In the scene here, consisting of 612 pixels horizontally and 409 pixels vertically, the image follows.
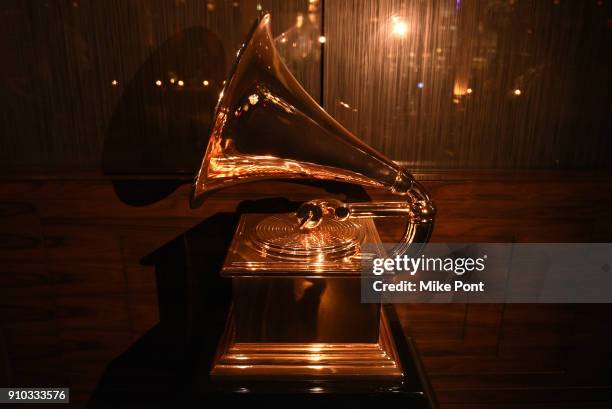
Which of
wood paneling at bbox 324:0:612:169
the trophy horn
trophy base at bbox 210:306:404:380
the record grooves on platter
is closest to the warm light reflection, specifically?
wood paneling at bbox 324:0:612:169

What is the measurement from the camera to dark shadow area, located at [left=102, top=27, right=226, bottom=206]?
34.0 inches

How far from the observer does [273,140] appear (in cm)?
66

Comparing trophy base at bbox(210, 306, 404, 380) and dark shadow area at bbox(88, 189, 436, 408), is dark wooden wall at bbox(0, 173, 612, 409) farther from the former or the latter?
trophy base at bbox(210, 306, 404, 380)

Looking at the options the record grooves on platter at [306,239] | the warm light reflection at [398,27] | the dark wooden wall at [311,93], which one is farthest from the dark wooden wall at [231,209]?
the warm light reflection at [398,27]

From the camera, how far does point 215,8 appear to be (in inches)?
33.1

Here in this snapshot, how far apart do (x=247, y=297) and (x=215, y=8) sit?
1.96ft

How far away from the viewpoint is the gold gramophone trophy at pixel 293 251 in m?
0.65

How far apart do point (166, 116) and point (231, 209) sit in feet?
0.83

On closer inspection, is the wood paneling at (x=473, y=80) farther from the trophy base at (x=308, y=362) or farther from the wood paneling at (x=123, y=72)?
the trophy base at (x=308, y=362)

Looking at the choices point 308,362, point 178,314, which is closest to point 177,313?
point 178,314

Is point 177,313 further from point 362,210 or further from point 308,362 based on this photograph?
point 362,210

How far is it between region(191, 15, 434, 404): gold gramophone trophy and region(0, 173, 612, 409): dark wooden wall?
0.81 feet

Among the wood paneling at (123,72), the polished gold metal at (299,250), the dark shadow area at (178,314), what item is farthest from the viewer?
the dark shadow area at (178,314)

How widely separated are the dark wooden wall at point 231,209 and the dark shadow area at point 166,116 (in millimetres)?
47
